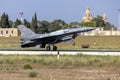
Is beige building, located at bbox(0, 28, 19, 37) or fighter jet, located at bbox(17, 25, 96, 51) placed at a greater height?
beige building, located at bbox(0, 28, 19, 37)

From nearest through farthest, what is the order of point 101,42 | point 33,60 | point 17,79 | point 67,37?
point 17,79
point 33,60
point 67,37
point 101,42

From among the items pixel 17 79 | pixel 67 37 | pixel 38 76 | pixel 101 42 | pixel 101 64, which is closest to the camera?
pixel 17 79

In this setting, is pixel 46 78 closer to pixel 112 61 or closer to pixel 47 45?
pixel 112 61

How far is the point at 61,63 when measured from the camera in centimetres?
4112

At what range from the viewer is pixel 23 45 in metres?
69.3

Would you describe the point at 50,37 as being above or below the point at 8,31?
below

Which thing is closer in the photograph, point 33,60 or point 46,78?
point 46,78

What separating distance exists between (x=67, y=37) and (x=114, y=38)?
5374 cm

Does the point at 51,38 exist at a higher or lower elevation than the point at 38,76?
higher

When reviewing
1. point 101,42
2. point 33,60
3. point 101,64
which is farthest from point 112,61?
point 101,42

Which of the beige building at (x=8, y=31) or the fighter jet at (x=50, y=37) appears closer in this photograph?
the fighter jet at (x=50, y=37)

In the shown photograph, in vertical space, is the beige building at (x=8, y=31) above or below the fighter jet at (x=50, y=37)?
above

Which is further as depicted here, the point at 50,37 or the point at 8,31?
the point at 8,31

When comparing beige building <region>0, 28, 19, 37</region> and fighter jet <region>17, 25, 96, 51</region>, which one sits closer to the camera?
fighter jet <region>17, 25, 96, 51</region>
